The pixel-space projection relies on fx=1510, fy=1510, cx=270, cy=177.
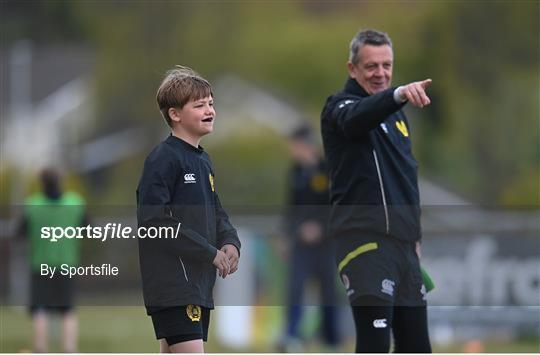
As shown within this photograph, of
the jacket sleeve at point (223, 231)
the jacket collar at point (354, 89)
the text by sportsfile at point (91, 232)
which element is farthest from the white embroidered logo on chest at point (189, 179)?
the jacket collar at point (354, 89)

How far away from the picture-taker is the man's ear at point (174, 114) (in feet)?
19.7

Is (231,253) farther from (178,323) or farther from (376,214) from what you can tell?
(376,214)

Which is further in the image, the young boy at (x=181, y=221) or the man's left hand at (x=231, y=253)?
the man's left hand at (x=231, y=253)

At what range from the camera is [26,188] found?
29516 millimetres

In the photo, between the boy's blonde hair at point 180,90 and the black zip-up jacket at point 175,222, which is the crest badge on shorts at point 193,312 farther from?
the boy's blonde hair at point 180,90

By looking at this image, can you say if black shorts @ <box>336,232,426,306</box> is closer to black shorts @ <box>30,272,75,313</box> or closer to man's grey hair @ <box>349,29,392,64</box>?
man's grey hair @ <box>349,29,392,64</box>

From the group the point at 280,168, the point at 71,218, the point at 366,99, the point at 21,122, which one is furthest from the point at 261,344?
the point at 21,122

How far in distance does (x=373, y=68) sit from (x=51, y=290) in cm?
266

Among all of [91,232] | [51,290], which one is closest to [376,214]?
[91,232]

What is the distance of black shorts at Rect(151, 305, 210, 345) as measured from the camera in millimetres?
5875

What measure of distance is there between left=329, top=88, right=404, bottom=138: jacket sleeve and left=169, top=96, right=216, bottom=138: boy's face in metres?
0.71

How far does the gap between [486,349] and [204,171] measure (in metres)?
5.73

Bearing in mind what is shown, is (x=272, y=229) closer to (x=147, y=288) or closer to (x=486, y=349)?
(x=486, y=349)

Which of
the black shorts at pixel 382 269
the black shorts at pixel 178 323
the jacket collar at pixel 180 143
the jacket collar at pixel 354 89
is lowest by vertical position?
the black shorts at pixel 178 323
